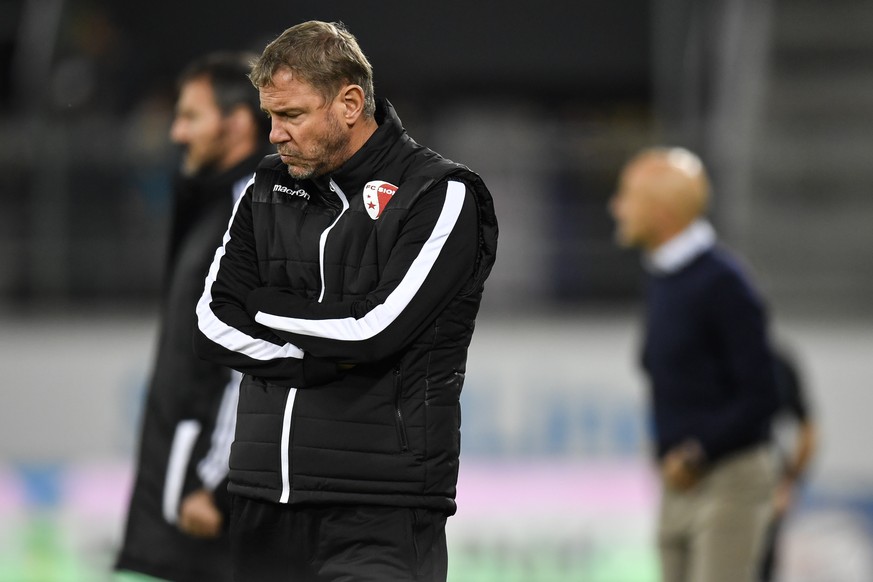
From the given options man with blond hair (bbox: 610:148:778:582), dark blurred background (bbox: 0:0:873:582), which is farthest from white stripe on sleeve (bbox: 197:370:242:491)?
dark blurred background (bbox: 0:0:873:582)

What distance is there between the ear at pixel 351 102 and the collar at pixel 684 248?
6.14 feet

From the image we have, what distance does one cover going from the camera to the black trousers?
2.81 metres

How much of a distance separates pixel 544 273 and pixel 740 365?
14.3ft

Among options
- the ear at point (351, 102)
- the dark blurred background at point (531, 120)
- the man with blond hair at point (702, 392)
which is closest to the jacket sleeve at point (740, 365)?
the man with blond hair at point (702, 392)

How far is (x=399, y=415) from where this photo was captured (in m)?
2.81

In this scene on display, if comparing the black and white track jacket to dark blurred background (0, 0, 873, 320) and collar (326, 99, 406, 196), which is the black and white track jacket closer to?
collar (326, 99, 406, 196)

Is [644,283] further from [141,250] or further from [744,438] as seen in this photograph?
[744,438]

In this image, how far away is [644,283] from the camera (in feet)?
27.5

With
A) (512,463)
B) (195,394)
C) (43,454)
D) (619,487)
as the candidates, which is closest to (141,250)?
(43,454)

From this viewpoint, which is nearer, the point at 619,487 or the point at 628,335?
the point at 619,487

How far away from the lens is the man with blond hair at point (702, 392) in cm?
434

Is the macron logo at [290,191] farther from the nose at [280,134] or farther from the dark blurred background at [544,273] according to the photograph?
the dark blurred background at [544,273]

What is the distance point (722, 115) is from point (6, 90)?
4.51 meters

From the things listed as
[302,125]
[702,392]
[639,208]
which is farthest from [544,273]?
[302,125]
